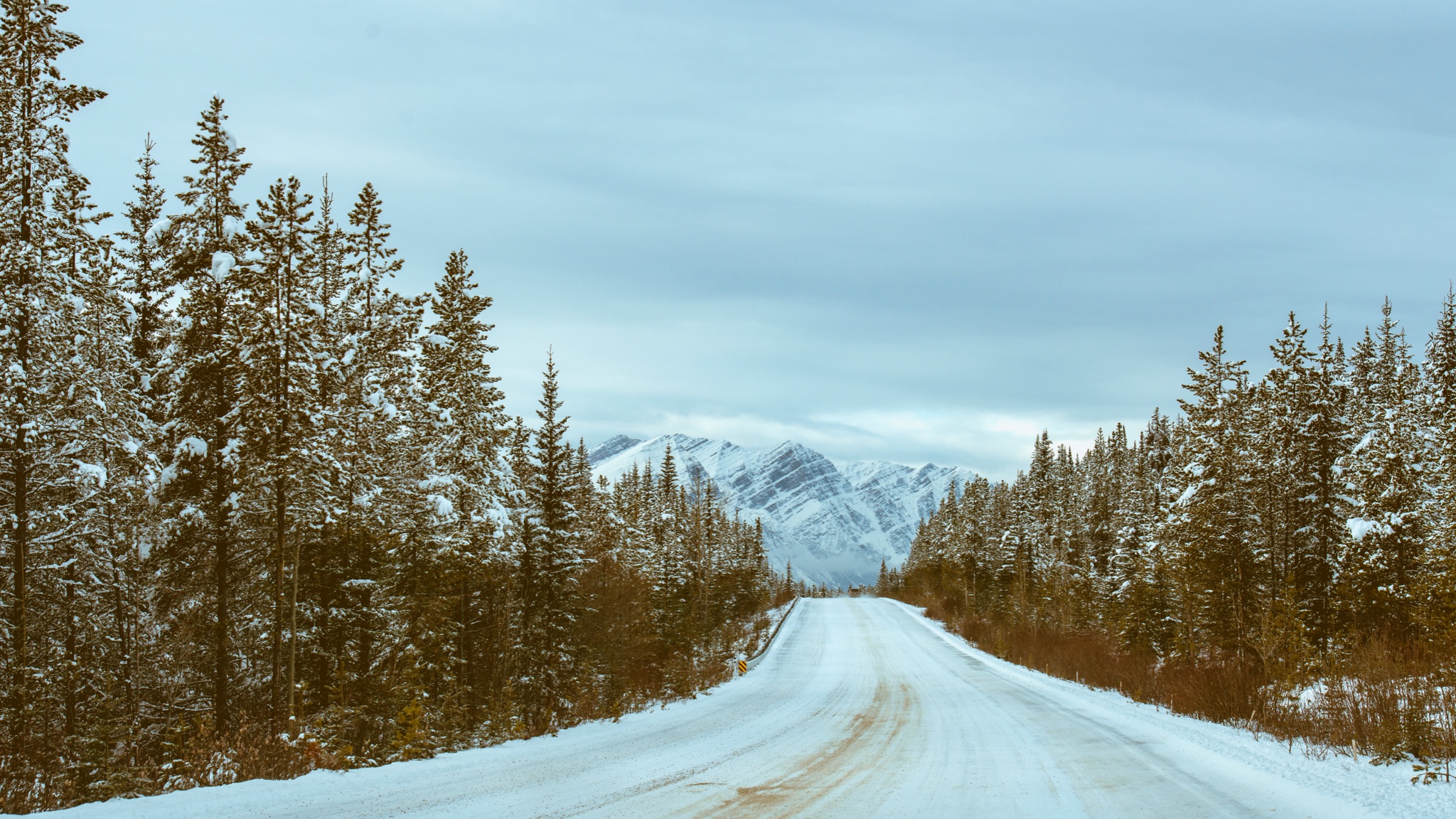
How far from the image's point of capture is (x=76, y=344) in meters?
16.3

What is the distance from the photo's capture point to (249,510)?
18.9 meters

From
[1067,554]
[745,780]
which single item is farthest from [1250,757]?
[1067,554]

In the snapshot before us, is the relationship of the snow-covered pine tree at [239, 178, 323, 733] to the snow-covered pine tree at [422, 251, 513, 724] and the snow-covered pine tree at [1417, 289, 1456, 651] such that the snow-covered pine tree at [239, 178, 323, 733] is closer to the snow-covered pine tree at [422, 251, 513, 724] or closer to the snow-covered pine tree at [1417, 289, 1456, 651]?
the snow-covered pine tree at [422, 251, 513, 724]

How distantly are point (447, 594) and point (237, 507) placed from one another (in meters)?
7.42

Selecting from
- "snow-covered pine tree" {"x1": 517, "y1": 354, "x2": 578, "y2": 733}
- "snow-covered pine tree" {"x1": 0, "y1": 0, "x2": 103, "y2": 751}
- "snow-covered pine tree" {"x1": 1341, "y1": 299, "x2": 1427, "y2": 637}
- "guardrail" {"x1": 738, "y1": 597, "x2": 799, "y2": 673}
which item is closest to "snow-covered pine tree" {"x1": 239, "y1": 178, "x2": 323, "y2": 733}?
"snow-covered pine tree" {"x1": 0, "y1": 0, "x2": 103, "y2": 751}

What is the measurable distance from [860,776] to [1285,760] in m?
5.58

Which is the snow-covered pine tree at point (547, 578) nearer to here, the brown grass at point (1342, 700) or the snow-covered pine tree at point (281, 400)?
the snow-covered pine tree at point (281, 400)

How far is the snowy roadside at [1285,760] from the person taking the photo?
841 cm

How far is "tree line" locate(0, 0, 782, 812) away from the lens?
15.9 m

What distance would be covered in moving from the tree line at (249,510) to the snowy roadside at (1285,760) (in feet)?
33.9

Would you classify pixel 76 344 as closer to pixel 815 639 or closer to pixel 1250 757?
pixel 1250 757

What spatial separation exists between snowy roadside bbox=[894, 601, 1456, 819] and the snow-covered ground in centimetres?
4

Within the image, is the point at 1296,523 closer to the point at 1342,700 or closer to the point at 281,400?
the point at 1342,700

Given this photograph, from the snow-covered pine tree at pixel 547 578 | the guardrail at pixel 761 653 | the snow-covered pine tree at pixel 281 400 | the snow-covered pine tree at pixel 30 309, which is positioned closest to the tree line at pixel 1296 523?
the guardrail at pixel 761 653
